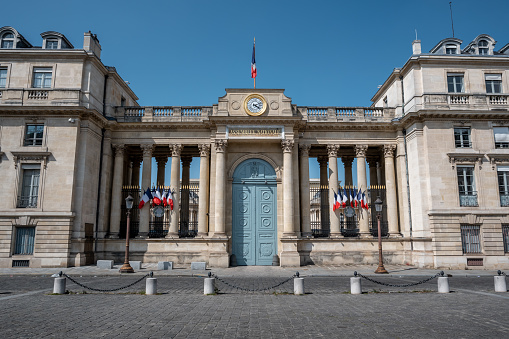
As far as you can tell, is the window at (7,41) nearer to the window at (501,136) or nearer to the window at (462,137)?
the window at (462,137)

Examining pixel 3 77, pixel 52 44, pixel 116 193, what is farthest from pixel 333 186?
pixel 3 77

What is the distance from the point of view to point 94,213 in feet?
86.4

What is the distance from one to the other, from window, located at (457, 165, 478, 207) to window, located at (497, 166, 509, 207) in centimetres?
175

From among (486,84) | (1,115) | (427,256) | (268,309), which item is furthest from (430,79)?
(1,115)

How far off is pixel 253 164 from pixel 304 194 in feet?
13.9

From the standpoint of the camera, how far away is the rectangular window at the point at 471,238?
80.2 feet

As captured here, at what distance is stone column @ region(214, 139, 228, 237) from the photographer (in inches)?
1012

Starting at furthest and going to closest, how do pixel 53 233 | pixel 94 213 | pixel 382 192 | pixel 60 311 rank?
pixel 382 192
pixel 94 213
pixel 53 233
pixel 60 311

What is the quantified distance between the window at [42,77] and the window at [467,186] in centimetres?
2800

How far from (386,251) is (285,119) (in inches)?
446

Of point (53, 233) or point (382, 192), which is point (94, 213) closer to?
point (53, 233)

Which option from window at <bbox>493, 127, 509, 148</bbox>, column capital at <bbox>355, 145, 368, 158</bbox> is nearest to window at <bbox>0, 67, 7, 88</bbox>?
column capital at <bbox>355, 145, 368, 158</bbox>

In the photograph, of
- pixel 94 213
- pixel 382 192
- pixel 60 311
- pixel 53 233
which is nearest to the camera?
pixel 60 311

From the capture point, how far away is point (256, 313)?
1041cm
